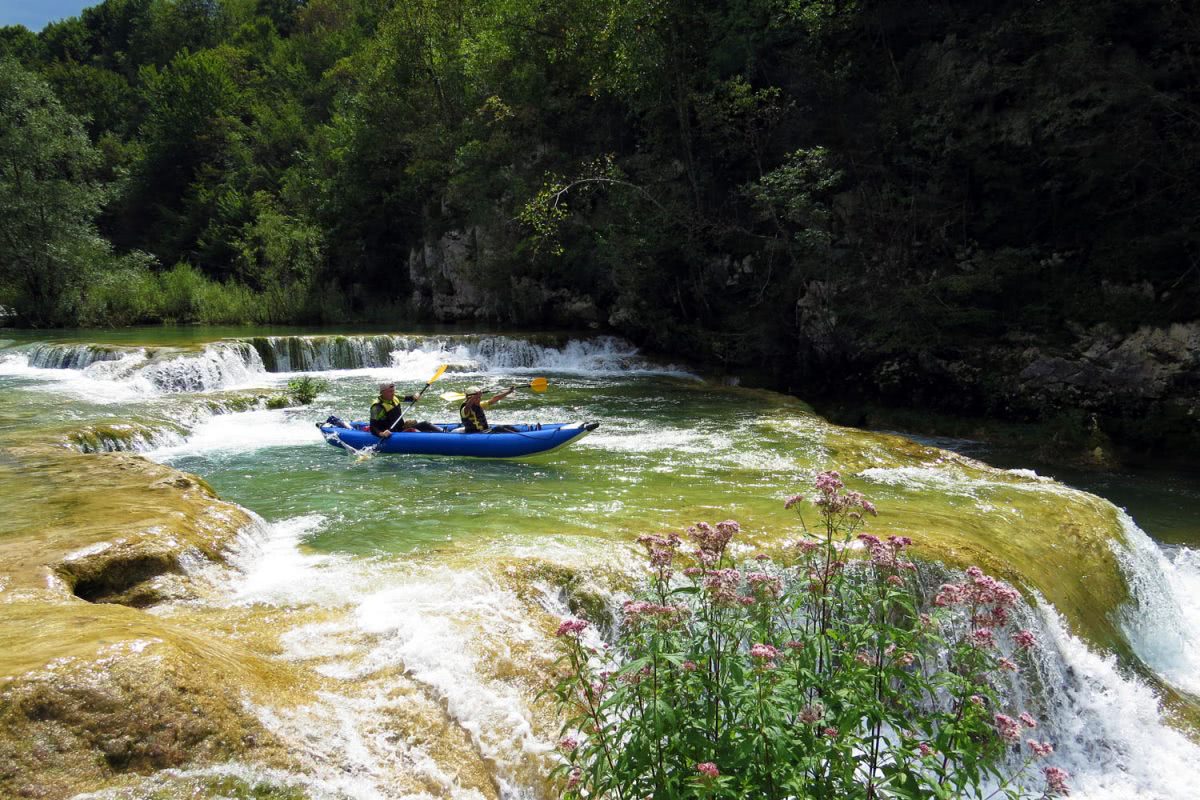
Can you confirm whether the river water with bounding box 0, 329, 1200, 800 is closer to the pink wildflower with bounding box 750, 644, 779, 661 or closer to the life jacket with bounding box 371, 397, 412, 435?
the life jacket with bounding box 371, 397, 412, 435

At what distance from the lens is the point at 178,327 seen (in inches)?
854

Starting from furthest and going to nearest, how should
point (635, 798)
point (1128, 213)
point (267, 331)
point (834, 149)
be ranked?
1. point (267, 331)
2. point (834, 149)
3. point (1128, 213)
4. point (635, 798)

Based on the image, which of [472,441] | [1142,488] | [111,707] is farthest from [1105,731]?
[472,441]

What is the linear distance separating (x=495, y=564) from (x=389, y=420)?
4555 millimetres

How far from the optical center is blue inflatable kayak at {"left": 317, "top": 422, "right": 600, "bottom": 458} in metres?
7.98

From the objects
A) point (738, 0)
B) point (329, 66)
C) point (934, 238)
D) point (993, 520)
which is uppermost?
point (329, 66)

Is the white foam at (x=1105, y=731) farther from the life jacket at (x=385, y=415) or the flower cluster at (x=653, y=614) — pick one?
the life jacket at (x=385, y=415)

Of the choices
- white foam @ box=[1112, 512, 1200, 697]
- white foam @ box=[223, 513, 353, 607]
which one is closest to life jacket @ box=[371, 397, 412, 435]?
white foam @ box=[223, 513, 353, 607]

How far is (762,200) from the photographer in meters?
12.9

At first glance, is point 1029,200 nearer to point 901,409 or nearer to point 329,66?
point 901,409

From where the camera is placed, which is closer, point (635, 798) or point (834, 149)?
point (635, 798)

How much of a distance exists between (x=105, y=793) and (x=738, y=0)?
16382 mm

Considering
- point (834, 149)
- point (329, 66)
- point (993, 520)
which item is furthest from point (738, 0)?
point (329, 66)

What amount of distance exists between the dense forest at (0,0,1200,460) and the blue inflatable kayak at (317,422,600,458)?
6.91m
